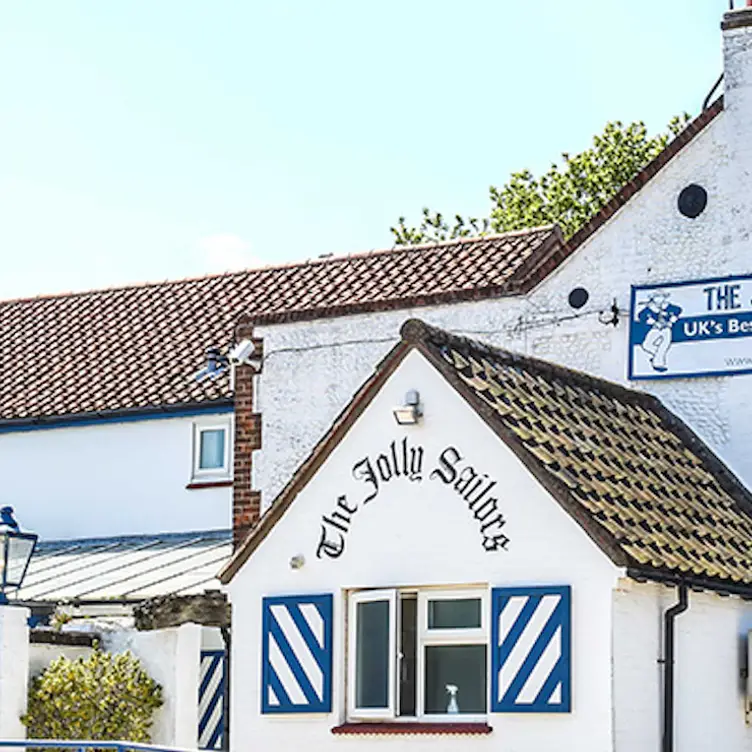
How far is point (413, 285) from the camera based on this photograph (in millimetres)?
26141

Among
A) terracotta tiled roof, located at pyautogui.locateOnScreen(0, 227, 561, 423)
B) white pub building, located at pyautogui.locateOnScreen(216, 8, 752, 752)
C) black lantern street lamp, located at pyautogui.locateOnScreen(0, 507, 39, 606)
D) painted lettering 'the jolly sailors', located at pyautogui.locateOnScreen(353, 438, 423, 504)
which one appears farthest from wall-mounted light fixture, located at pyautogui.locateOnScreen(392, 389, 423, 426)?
terracotta tiled roof, located at pyautogui.locateOnScreen(0, 227, 561, 423)

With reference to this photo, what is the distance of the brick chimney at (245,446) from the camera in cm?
2314

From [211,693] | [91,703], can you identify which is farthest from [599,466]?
[211,693]

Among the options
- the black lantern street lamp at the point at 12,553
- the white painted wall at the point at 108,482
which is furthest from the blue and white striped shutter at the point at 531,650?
the white painted wall at the point at 108,482

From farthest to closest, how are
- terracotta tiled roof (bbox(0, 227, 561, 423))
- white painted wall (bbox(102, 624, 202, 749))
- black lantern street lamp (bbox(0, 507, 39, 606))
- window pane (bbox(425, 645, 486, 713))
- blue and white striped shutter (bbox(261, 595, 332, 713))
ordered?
1. terracotta tiled roof (bbox(0, 227, 561, 423))
2. white painted wall (bbox(102, 624, 202, 749))
3. black lantern street lamp (bbox(0, 507, 39, 606))
4. blue and white striped shutter (bbox(261, 595, 332, 713))
5. window pane (bbox(425, 645, 486, 713))

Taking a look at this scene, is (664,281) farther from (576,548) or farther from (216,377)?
(216,377)

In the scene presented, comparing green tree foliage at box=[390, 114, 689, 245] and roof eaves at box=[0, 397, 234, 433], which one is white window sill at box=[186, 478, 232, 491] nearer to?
roof eaves at box=[0, 397, 234, 433]

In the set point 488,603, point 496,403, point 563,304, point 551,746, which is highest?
point 563,304

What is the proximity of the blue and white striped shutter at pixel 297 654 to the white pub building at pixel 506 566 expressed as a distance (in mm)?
18

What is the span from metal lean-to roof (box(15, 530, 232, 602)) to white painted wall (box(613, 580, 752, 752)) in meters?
→ 7.52

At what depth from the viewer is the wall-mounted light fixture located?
17.5m

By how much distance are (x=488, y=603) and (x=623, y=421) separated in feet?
10.1

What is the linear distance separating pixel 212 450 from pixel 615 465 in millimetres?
11431

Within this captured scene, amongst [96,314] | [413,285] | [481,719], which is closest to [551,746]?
[481,719]
